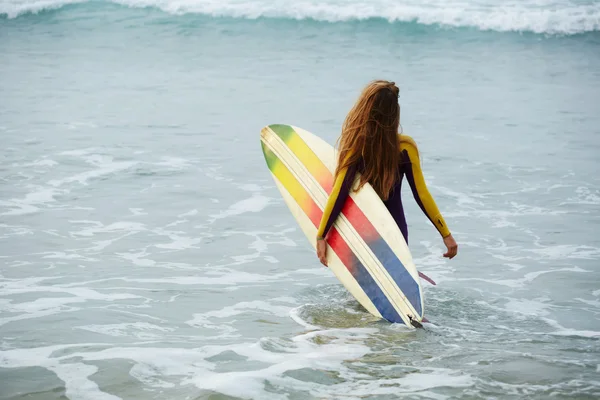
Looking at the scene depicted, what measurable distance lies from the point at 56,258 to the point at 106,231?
0.74 metres

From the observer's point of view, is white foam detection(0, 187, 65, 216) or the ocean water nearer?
the ocean water

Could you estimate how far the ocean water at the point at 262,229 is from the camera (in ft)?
12.3

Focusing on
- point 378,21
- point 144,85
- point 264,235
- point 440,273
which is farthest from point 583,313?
point 378,21

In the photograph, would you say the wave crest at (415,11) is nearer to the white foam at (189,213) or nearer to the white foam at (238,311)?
the white foam at (189,213)

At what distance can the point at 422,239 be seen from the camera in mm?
6566

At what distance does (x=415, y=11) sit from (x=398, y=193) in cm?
1547

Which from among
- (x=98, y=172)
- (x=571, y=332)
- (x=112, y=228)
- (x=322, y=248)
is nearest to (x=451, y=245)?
(x=322, y=248)

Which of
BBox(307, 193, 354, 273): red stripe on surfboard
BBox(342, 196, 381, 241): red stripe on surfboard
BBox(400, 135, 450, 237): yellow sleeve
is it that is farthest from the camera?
BBox(307, 193, 354, 273): red stripe on surfboard

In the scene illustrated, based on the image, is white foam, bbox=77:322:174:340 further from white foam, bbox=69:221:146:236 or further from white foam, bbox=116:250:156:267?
white foam, bbox=69:221:146:236

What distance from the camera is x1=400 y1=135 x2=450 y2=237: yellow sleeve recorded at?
4281 mm

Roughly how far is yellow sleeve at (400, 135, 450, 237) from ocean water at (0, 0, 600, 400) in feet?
1.93

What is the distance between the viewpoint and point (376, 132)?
4.18 metres

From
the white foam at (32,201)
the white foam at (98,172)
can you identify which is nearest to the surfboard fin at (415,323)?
the white foam at (32,201)

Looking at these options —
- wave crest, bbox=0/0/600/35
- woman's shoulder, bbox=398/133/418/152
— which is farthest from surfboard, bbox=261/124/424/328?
wave crest, bbox=0/0/600/35
